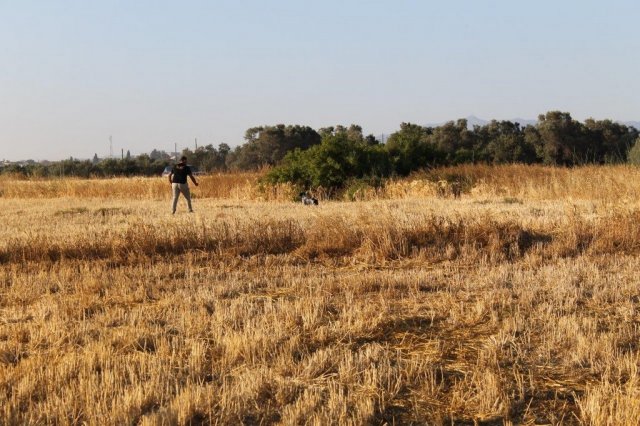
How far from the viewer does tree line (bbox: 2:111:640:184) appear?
81.8 feet

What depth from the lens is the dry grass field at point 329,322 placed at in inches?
157

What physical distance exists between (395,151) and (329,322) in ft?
71.1

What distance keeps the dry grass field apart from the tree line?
13.2 metres

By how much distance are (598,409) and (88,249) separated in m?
8.25

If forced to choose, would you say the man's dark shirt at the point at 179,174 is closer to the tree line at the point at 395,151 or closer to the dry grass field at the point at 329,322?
the dry grass field at the point at 329,322

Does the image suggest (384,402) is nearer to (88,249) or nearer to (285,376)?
(285,376)

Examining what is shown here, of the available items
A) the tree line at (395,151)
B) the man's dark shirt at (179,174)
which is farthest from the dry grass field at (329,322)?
the tree line at (395,151)

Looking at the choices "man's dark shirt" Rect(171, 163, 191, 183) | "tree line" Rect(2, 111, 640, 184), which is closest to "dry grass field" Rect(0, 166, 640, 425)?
"man's dark shirt" Rect(171, 163, 191, 183)

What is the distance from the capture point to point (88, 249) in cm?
995

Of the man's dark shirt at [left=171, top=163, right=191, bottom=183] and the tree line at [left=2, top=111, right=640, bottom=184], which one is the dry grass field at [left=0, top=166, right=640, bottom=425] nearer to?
the man's dark shirt at [left=171, top=163, right=191, bottom=183]

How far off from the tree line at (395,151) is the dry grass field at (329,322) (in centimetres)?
1323

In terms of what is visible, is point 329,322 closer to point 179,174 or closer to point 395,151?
point 179,174

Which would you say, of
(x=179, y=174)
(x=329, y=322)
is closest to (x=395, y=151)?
(x=179, y=174)

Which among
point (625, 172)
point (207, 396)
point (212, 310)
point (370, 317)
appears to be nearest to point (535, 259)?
point (370, 317)
